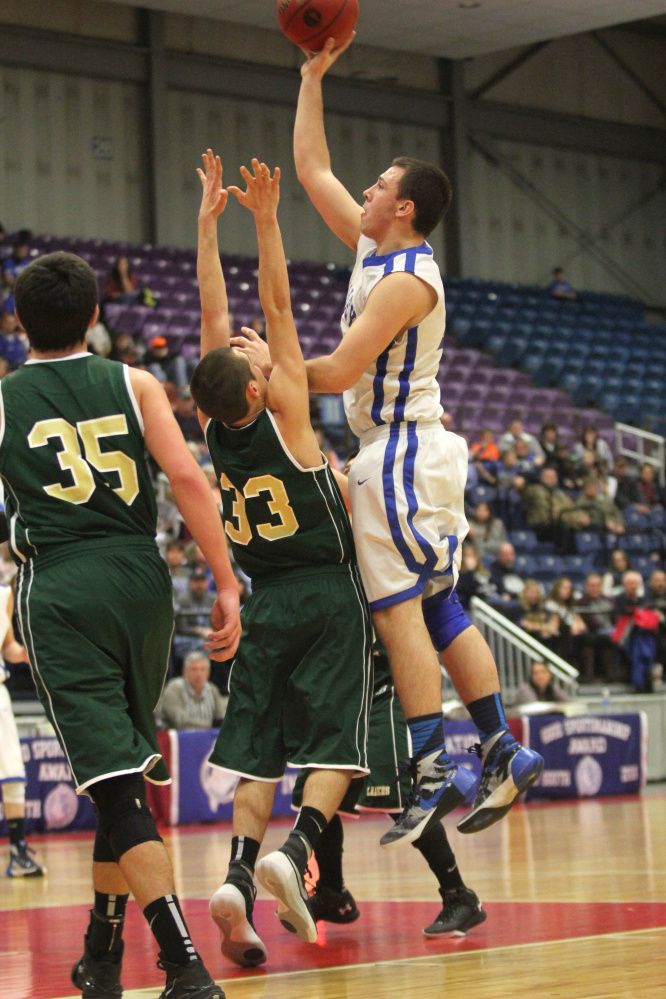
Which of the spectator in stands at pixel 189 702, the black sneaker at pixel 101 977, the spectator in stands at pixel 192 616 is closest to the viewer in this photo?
the black sneaker at pixel 101 977

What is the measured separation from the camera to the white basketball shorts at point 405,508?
4613 millimetres

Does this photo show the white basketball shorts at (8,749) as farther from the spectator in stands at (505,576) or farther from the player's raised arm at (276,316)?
the spectator in stands at (505,576)

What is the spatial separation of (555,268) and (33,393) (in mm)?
22279

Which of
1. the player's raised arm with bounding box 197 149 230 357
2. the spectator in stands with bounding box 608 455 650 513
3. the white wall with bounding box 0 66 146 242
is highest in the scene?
the white wall with bounding box 0 66 146 242

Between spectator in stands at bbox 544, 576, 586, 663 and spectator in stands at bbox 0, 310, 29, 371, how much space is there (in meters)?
5.88

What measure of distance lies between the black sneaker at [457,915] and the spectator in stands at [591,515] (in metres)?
12.1

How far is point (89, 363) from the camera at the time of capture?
12.6ft

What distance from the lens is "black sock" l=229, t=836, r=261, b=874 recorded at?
14.7 ft

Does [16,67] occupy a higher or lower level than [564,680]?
higher

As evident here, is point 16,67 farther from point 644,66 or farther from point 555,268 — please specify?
point 644,66

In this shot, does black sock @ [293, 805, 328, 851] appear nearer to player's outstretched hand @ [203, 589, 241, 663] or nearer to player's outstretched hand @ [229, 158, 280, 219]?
player's outstretched hand @ [203, 589, 241, 663]

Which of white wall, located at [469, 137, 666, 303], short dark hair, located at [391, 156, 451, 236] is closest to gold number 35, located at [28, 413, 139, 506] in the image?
short dark hair, located at [391, 156, 451, 236]

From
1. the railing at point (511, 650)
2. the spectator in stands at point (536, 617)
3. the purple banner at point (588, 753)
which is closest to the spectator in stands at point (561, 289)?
the spectator in stands at point (536, 617)

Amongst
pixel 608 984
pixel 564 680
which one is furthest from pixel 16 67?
pixel 608 984
